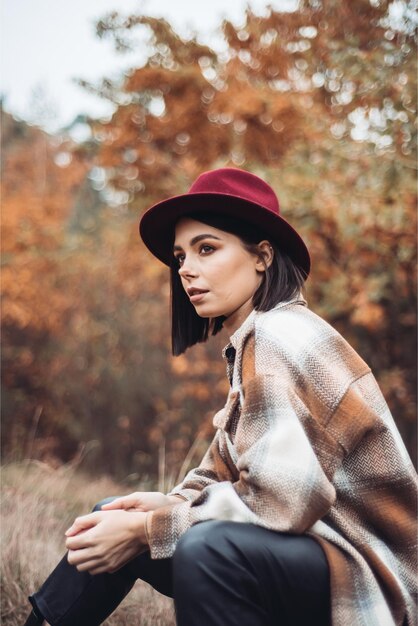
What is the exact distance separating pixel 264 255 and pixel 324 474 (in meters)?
0.79

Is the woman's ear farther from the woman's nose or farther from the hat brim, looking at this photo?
the woman's nose

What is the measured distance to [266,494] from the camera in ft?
4.95

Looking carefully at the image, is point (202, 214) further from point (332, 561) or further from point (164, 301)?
point (164, 301)

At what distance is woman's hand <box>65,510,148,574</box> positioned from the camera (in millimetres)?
1683

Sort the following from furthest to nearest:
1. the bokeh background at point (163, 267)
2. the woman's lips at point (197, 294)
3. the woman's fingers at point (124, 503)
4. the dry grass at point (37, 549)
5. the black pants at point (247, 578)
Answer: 1. the bokeh background at point (163, 267)
2. the dry grass at point (37, 549)
3. the woman's lips at point (197, 294)
4. the woman's fingers at point (124, 503)
5. the black pants at point (247, 578)

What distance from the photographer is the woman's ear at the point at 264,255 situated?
210cm

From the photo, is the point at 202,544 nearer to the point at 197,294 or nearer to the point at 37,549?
the point at 197,294

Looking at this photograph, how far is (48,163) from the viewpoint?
17.6 metres

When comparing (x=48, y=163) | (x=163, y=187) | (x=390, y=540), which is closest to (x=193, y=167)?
(x=163, y=187)

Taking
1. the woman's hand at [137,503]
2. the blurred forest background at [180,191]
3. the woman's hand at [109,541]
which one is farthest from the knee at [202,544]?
the blurred forest background at [180,191]

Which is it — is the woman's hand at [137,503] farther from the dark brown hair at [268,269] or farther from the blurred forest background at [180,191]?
the blurred forest background at [180,191]

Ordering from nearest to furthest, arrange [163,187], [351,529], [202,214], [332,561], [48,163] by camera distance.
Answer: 1. [332,561]
2. [351,529]
3. [202,214]
4. [163,187]
5. [48,163]

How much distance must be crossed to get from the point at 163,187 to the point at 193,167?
0.40 metres

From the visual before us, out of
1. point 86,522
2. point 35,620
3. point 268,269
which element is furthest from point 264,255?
point 35,620
